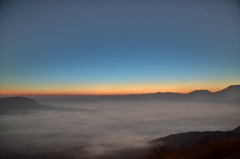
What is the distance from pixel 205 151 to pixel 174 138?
138ft

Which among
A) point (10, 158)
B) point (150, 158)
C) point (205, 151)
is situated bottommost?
point (10, 158)

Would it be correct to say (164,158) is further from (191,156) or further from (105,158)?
(105,158)

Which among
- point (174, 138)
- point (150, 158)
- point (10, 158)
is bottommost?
point (10, 158)

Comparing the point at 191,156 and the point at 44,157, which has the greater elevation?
the point at 191,156

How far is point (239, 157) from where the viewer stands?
16.3 feet

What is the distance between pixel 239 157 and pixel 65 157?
61.0m

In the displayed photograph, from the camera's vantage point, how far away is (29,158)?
5819cm

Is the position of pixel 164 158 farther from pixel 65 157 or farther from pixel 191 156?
pixel 65 157

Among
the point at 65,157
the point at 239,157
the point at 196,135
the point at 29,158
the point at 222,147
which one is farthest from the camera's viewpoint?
the point at 29,158

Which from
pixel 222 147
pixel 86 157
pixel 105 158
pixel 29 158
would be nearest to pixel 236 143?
pixel 222 147

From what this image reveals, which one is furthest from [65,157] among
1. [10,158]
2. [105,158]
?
[10,158]

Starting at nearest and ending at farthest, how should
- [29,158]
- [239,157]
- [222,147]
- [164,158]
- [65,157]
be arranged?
[239,157] → [164,158] → [222,147] → [65,157] → [29,158]

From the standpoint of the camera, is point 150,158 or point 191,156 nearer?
point 191,156

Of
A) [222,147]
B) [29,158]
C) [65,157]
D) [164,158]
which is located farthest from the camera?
[29,158]
